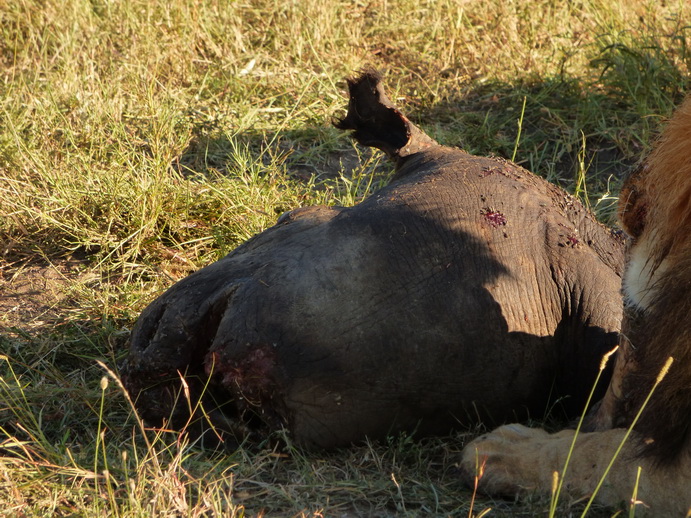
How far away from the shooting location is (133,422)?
2994mm

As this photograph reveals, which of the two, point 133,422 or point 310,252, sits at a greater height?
point 310,252

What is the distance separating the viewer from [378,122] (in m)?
3.53

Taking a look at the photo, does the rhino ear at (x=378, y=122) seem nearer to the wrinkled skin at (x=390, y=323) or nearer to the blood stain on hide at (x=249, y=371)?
the wrinkled skin at (x=390, y=323)

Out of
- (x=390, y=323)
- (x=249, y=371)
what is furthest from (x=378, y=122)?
(x=249, y=371)

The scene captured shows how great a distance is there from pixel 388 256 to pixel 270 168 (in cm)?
170

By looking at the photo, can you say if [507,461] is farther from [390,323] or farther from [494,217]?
[494,217]

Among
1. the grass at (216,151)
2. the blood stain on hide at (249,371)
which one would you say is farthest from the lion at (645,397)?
the blood stain on hide at (249,371)

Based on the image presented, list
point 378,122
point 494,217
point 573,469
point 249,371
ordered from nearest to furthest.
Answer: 1. point 573,469
2. point 249,371
3. point 494,217
4. point 378,122

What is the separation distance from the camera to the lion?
230 cm

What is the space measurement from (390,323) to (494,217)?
0.49 m

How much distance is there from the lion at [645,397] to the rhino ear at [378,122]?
1.06 metres

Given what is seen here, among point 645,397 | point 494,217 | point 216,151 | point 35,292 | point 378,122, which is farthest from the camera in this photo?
point 216,151

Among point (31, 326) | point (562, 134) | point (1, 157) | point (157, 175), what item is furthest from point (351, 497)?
point (562, 134)

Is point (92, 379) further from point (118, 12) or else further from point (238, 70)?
point (118, 12)
